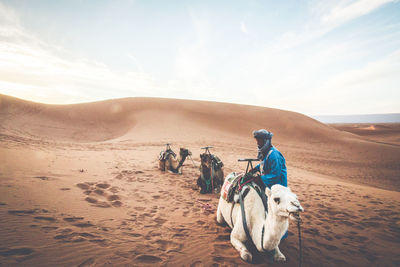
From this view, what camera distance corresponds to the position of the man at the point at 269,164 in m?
3.21

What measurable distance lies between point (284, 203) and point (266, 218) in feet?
1.98

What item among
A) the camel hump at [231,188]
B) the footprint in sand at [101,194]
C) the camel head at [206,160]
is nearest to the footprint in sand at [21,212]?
the footprint in sand at [101,194]

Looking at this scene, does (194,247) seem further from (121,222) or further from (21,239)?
(21,239)

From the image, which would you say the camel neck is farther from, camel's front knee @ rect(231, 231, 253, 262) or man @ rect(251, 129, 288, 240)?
man @ rect(251, 129, 288, 240)

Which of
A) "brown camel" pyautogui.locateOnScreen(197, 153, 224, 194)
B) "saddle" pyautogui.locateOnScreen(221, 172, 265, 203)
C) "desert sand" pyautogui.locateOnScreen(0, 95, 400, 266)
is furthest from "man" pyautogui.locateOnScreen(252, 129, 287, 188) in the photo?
"brown camel" pyautogui.locateOnScreen(197, 153, 224, 194)

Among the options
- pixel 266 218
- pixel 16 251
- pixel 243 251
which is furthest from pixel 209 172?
pixel 16 251

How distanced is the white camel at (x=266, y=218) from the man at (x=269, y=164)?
0.37 metres

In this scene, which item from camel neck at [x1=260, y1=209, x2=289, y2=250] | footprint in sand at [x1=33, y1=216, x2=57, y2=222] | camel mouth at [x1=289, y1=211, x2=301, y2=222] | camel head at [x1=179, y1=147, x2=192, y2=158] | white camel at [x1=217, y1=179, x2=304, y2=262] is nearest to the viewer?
camel mouth at [x1=289, y1=211, x2=301, y2=222]

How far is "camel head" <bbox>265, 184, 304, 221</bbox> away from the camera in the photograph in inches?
82.7

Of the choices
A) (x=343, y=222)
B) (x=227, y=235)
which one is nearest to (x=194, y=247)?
(x=227, y=235)

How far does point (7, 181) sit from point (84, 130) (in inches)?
1166

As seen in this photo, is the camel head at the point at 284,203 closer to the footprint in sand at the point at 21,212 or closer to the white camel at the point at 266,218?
the white camel at the point at 266,218

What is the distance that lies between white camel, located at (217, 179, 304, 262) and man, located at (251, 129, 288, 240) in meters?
0.36

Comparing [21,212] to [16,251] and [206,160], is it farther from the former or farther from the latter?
[206,160]
